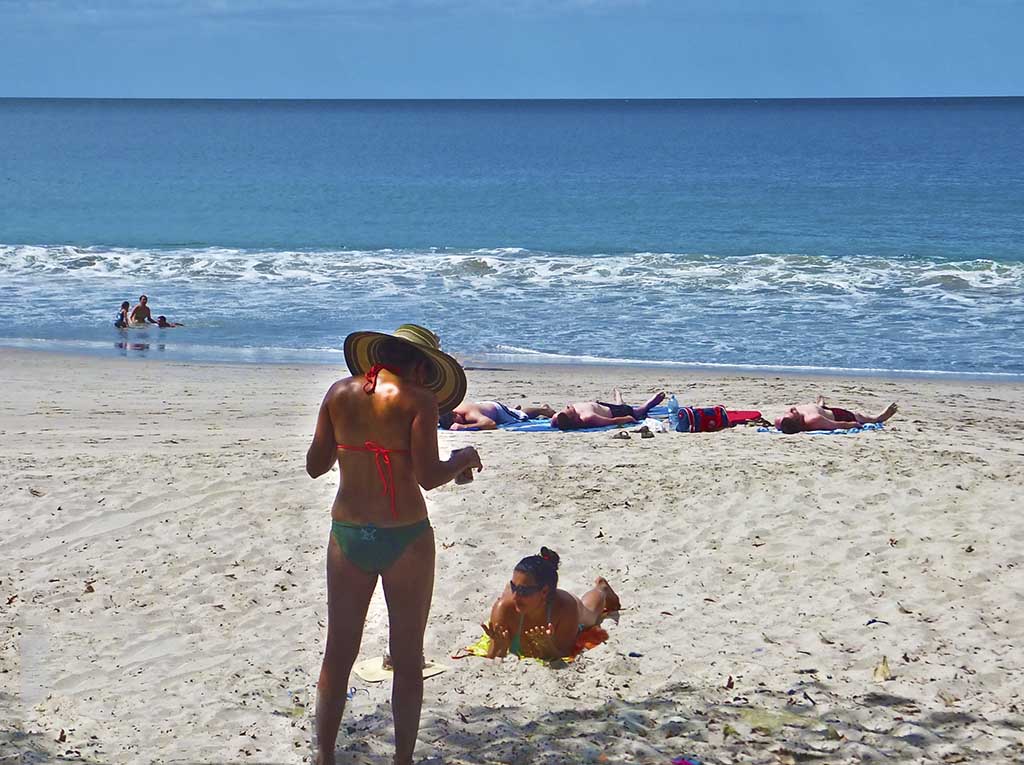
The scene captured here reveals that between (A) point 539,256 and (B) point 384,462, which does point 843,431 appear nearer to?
(B) point 384,462

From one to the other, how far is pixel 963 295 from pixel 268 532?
1823cm

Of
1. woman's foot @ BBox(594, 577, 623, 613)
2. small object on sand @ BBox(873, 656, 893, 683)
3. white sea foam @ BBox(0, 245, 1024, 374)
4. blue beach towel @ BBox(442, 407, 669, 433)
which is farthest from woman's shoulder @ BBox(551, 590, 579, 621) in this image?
white sea foam @ BBox(0, 245, 1024, 374)

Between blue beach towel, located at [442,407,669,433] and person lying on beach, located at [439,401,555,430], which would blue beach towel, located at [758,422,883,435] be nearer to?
blue beach towel, located at [442,407,669,433]

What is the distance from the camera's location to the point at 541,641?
5.45 m

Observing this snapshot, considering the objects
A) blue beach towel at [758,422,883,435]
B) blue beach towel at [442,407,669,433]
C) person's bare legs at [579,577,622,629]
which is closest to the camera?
person's bare legs at [579,577,622,629]

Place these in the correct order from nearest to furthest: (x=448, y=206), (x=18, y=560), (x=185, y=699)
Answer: (x=185, y=699) < (x=18, y=560) < (x=448, y=206)

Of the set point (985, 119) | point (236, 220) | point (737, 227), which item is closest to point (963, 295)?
point (737, 227)

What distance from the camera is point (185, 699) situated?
5.05 metres

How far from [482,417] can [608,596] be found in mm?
4739

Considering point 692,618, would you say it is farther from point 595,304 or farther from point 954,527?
point 595,304

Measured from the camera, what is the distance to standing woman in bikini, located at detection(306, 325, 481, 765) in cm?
397

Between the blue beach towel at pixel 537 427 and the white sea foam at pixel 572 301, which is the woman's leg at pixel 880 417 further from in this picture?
the white sea foam at pixel 572 301

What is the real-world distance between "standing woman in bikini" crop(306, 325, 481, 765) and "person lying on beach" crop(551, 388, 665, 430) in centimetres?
628

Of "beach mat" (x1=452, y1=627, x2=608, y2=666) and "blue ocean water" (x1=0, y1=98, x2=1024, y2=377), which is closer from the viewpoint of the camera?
"beach mat" (x1=452, y1=627, x2=608, y2=666)
